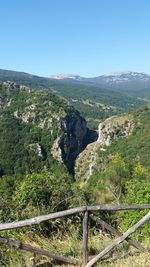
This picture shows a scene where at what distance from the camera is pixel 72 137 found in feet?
569

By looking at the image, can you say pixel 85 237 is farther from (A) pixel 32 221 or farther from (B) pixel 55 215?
(A) pixel 32 221

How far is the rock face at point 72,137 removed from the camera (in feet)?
539

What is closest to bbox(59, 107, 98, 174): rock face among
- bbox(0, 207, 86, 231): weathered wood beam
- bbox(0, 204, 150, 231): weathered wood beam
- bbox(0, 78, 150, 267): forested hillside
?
bbox(0, 78, 150, 267): forested hillside

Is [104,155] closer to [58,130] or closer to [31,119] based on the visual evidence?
[58,130]

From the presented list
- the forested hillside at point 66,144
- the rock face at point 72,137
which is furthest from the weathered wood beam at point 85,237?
the rock face at point 72,137

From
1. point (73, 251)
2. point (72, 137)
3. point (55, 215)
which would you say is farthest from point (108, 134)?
point (55, 215)

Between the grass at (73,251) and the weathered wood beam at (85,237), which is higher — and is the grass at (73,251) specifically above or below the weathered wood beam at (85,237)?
below

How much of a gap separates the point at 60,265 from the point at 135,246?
54.0 inches

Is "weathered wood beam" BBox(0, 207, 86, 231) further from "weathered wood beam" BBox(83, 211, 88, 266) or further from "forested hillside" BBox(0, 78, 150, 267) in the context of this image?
"forested hillside" BBox(0, 78, 150, 267)

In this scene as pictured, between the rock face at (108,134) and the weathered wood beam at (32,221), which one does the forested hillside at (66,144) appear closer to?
the rock face at (108,134)

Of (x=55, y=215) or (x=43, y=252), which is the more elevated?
(x=55, y=215)

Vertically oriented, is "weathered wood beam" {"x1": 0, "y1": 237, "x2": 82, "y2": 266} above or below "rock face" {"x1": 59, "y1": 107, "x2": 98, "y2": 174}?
above

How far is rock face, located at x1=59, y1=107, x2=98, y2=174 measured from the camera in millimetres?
164438

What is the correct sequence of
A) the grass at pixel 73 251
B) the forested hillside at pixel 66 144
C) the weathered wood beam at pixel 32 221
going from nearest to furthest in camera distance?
1. the weathered wood beam at pixel 32 221
2. the grass at pixel 73 251
3. the forested hillside at pixel 66 144
